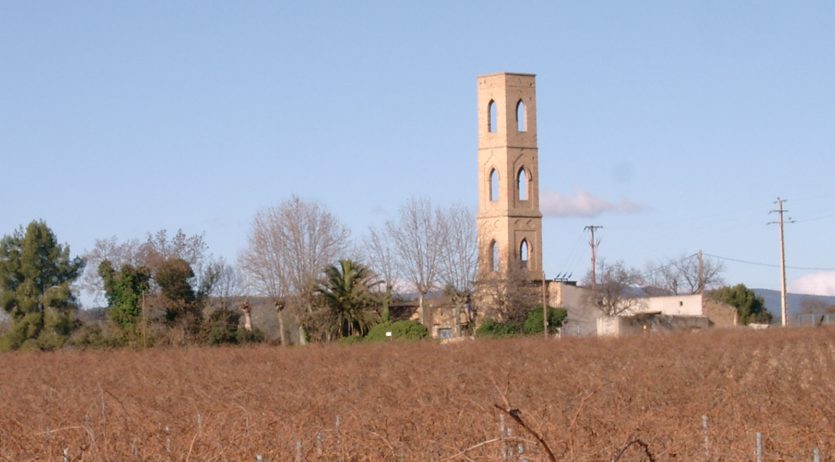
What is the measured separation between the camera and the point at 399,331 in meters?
54.4

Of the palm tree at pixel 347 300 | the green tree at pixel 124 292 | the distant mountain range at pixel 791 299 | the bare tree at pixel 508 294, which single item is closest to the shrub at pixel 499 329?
the bare tree at pixel 508 294

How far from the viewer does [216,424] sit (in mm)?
11797

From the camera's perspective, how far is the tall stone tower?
62.3m

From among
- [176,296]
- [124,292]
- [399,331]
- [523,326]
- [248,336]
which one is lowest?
[248,336]

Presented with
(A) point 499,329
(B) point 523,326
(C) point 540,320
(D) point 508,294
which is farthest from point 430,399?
(D) point 508,294

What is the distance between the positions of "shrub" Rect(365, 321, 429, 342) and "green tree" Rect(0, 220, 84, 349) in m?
12.1

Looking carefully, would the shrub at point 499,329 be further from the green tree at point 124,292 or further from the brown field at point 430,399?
the green tree at point 124,292

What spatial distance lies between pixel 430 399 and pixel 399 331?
29.2 meters

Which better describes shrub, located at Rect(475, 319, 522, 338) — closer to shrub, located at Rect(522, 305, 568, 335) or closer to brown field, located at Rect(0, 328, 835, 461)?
shrub, located at Rect(522, 305, 568, 335)

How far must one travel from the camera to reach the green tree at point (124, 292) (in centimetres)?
5159

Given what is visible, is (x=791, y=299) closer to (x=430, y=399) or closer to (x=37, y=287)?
(x=37, y=287)

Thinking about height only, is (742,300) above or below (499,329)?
above

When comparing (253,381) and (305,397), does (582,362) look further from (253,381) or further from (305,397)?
(305,397)

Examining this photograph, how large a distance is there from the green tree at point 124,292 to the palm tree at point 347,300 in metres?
8.35
